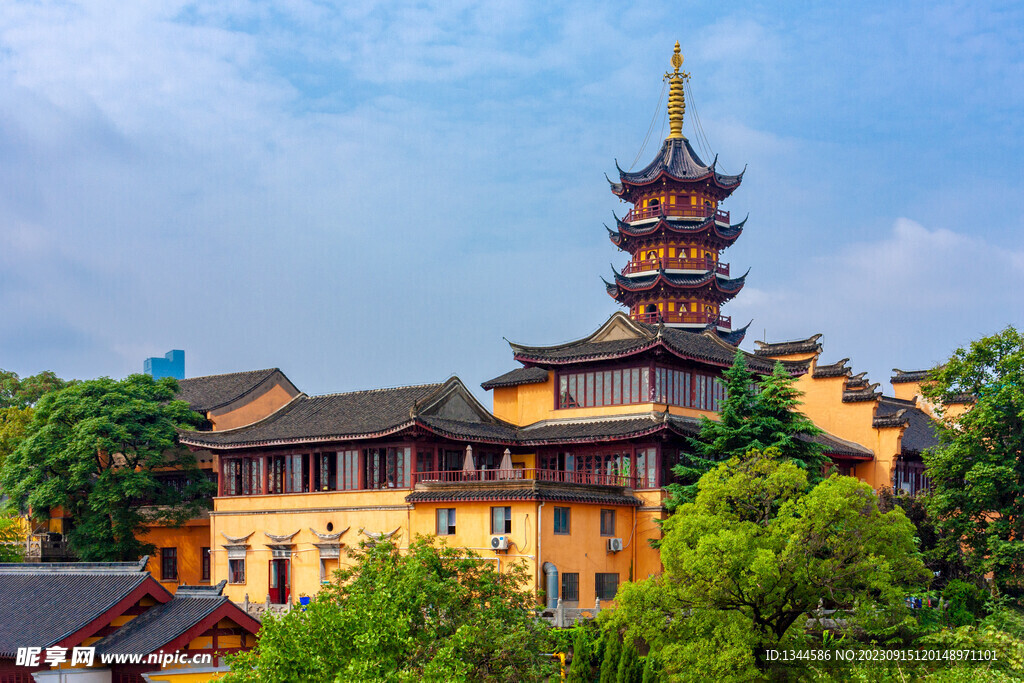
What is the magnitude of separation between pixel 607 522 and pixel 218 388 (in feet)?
77.4

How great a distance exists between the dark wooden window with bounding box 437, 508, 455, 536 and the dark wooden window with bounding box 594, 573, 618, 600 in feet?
15.6

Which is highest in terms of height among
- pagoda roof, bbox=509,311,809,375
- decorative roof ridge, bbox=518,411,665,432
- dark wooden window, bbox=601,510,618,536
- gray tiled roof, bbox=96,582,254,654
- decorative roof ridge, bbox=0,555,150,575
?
pagoda roof, bbox=509,311,809,375

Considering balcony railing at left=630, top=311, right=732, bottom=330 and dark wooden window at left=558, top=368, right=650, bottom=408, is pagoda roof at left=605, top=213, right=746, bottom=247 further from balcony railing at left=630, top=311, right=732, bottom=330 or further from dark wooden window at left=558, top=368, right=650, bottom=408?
dark wooden window at left=558, top=368, right=650, bottom=408

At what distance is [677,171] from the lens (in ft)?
204

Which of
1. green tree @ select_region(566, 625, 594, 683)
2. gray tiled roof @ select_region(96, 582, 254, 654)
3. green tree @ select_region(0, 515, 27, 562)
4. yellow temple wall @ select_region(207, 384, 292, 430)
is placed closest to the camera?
gray tiled roof @ select_region(96, 582, 254, 654)

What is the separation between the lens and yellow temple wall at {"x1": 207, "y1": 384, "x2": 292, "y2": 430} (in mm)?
50438

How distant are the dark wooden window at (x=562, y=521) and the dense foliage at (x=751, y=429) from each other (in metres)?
3.38

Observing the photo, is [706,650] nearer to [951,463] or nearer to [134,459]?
[951,463]

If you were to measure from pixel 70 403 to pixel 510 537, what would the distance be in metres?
21.5

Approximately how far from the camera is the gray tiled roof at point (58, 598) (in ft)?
93.8

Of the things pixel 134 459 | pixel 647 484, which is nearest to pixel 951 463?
pixel 647 484

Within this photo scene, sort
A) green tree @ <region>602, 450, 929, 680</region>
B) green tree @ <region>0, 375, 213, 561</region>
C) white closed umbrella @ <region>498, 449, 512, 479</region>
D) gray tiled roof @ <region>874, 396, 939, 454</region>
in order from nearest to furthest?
green tree @ <region>602, 450, 929, 680</region>, white closed umbrella @ <region>498, 449, 512, 479</region>, green tree @ <region>0, 375, 213, 561</region>, gray tiled roof @ <region>874, 396, 939, 454</region>

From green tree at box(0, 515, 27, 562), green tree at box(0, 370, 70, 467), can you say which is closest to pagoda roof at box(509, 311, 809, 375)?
green tree at box(0, 515, 27, 562)

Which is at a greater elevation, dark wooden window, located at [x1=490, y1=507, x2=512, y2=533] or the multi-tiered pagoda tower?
the multi-tiered pagoda tower
